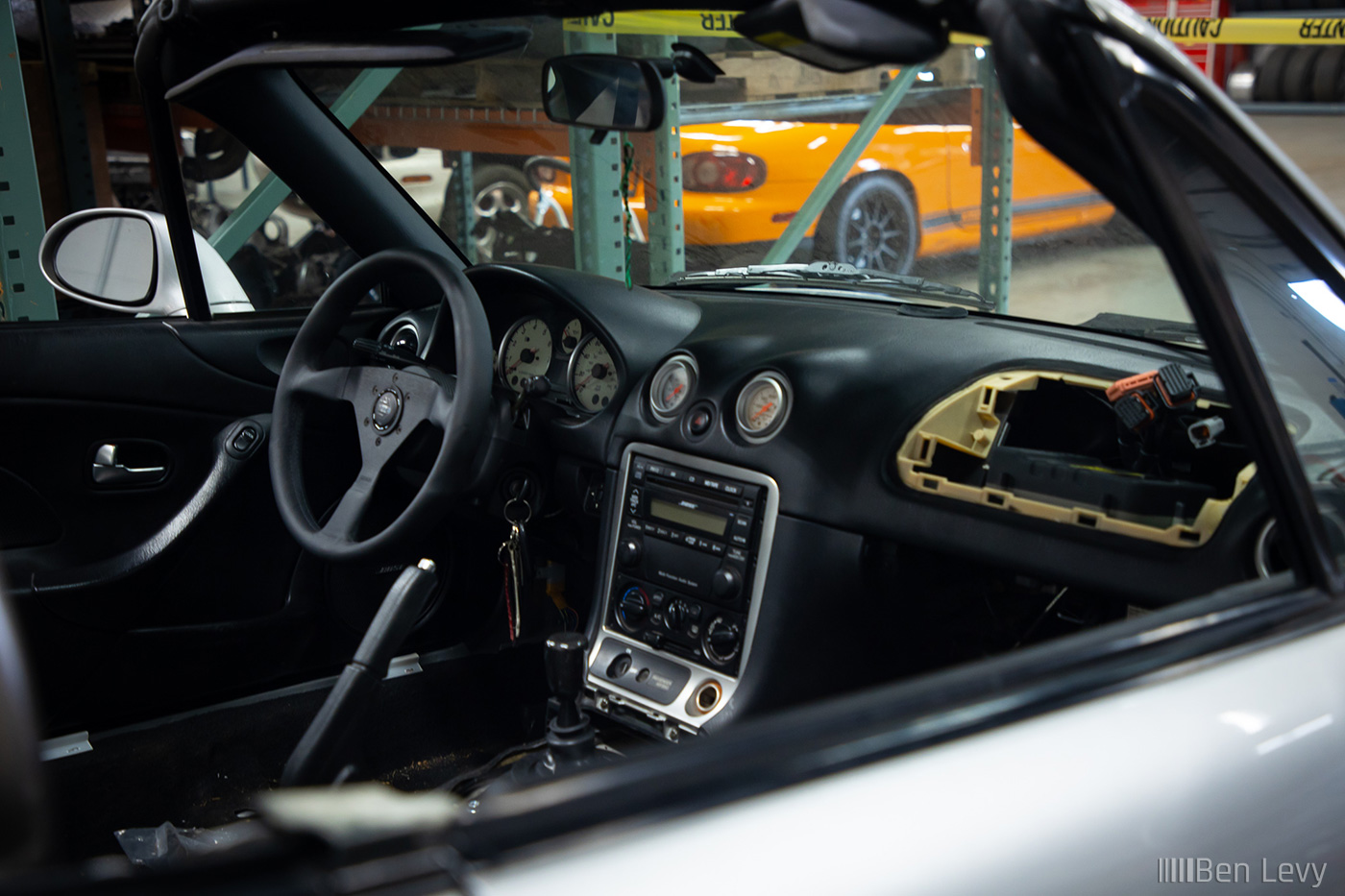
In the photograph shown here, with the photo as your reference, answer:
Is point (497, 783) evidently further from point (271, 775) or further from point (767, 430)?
point (767, 430)

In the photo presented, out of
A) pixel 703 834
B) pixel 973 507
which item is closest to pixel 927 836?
pixel 703 834

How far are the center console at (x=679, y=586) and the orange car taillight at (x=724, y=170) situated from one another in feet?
4.83

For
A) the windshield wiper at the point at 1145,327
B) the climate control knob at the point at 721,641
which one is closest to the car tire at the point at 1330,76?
the windshield wiper at the point at 1145,327

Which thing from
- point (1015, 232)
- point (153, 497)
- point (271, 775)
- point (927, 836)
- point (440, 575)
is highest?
point (1015, 232)

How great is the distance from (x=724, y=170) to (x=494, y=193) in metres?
1.66

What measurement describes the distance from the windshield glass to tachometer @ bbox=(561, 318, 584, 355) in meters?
0.28

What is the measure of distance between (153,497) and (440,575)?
591 millimetres

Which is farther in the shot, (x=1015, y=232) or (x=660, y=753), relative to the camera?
(x=1015, y=232)

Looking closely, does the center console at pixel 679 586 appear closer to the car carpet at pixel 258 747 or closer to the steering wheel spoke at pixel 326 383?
the car carpet at pixel 258 747

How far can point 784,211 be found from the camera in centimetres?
319

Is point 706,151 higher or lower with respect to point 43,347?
higher

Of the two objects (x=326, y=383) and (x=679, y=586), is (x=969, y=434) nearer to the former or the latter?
(x=679, y=586)

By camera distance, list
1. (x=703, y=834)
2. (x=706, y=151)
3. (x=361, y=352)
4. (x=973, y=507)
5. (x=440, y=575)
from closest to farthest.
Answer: (x=703, y=834), (x=973, y=507), (x=361, y=352), (x=440, y=575), (x=706, y=151)

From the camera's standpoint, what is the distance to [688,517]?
2.16 meters
